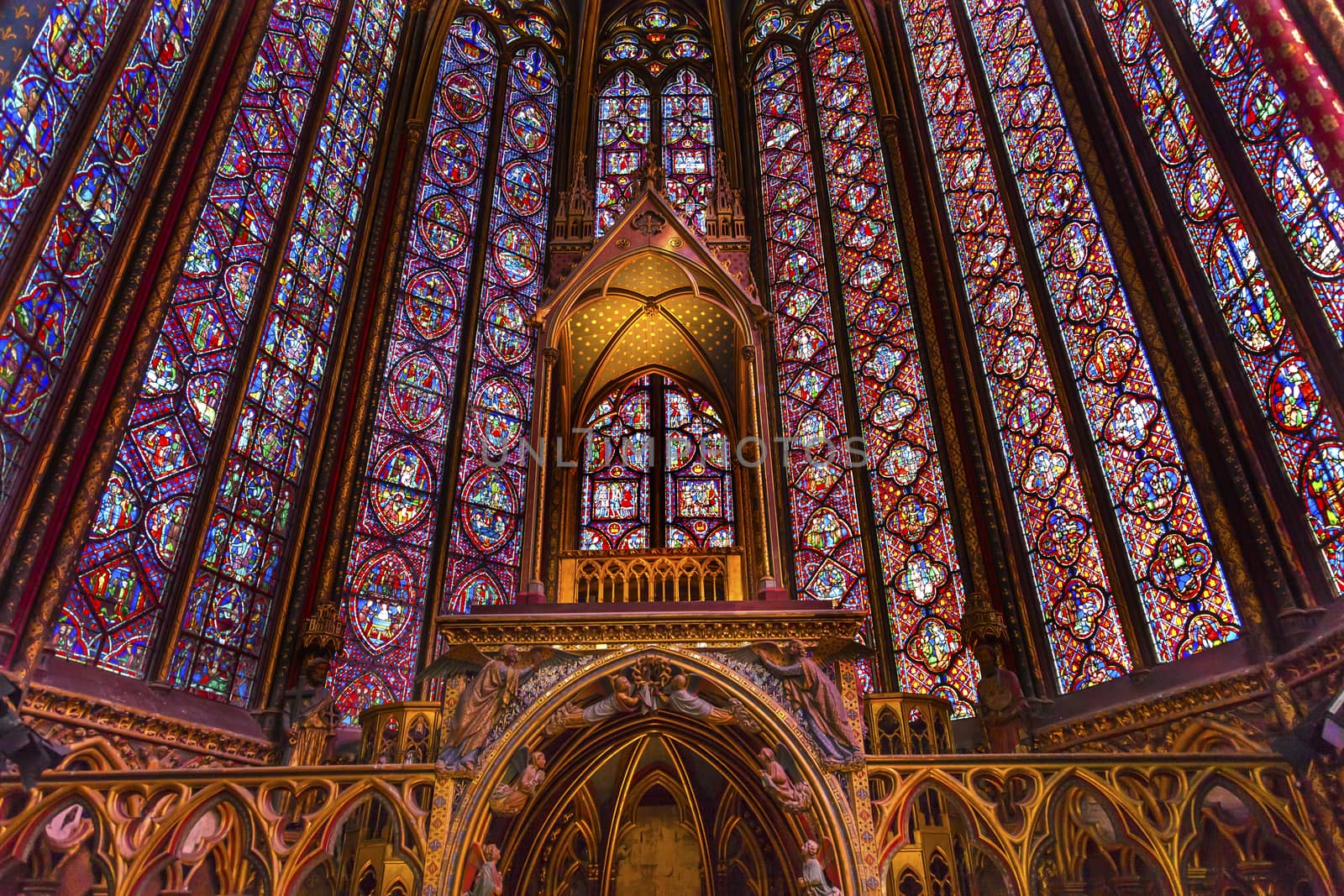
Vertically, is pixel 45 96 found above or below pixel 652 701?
above

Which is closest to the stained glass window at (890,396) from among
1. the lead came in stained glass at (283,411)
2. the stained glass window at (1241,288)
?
the stained glass window at (1241,288)

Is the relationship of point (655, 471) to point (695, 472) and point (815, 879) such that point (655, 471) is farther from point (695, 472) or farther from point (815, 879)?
point (815, 879)

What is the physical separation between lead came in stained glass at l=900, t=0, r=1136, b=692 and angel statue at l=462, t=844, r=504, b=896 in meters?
5.25

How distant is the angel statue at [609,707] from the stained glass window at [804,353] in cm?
433

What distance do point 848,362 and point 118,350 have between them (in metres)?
8.13

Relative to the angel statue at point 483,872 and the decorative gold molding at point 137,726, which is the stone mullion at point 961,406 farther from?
the decorative gold molding at point 137,726

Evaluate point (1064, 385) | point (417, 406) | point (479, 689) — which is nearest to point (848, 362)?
point (1064, 385)

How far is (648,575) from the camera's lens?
7973 millimetres

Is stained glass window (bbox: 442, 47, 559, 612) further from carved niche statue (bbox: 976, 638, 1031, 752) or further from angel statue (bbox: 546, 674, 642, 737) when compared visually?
carved niche statue (bbox: 976, 638, 1031, 752)

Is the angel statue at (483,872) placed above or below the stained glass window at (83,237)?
below

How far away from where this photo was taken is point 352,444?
10.2 meters

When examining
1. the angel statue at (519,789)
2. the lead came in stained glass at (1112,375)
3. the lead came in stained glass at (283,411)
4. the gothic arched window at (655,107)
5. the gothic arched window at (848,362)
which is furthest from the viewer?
the gothic arched window at (655,107)

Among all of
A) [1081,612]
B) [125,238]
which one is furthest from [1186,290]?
[125,238]

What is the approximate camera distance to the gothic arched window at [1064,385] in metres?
7.51
